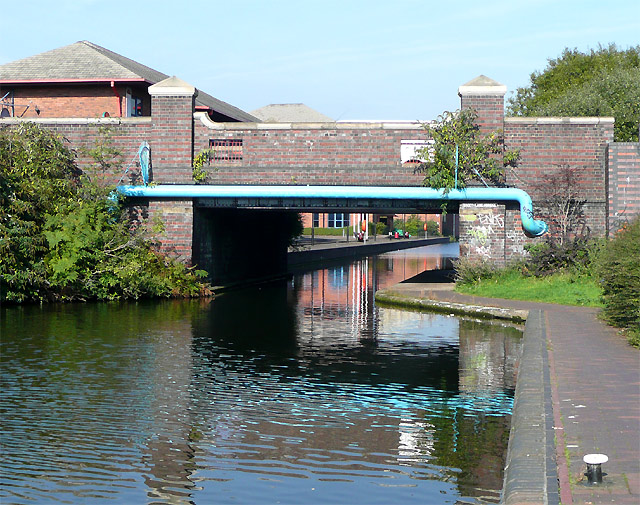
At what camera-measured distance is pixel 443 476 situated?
25.6 feet

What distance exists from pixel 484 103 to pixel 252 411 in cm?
1740

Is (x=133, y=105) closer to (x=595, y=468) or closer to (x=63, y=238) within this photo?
(x=63, y=238)

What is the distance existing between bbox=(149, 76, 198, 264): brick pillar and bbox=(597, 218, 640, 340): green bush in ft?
47.2

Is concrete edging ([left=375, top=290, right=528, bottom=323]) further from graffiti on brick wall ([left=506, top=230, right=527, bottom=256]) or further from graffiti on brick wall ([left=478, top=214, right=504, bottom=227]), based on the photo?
graffiti on brick wall ([left=506, top=230, right=527, bottom=256])

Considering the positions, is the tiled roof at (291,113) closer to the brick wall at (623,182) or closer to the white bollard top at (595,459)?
the brick wall at (623,182)

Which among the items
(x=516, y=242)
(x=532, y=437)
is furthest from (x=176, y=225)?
(x=532, y=437)

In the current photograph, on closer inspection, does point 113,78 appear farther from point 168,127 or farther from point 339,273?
point 339,273

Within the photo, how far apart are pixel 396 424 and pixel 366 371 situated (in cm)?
373

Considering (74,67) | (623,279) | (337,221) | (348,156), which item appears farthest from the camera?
(337,221)

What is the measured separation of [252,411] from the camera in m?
10.4

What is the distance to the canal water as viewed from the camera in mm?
7500

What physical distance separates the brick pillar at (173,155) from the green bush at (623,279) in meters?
14.4

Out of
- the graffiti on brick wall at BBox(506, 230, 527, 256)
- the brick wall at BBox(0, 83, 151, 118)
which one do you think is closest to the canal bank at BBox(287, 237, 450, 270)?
the brick wall at BBox(0, 83, 151, 118)

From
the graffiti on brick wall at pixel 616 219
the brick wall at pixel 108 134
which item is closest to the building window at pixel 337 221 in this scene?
the brick wall at pixel 108 134
